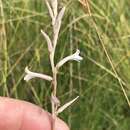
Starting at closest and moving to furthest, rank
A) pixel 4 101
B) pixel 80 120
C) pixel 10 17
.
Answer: pixel 4 101
pixel 80 120
pixel 10 17

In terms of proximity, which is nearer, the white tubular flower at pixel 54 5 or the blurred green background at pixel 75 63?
the white tubular flower at pixel 54 5

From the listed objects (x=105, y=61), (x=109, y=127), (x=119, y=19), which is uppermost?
(x=119, y=19)

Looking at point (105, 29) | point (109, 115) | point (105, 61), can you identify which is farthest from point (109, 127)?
point (105, 29)

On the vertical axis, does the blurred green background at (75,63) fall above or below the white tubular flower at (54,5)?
below

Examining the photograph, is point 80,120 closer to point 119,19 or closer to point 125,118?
point 125,118

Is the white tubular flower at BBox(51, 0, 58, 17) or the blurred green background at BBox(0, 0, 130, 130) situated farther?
the blurred green background at BBox(0, 0, 130, 130)

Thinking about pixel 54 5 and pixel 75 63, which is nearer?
pixel 54 5

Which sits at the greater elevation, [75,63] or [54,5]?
[54,5]

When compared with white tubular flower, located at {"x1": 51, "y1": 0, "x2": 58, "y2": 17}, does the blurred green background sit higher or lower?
lower
